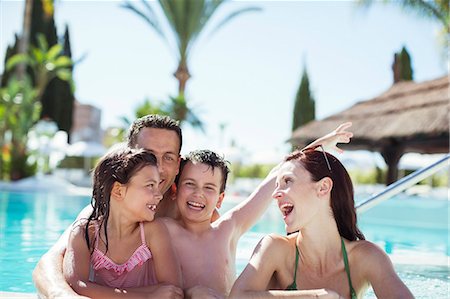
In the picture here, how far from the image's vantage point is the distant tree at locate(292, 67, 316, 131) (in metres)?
32.7

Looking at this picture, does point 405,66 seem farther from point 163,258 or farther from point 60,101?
point 163,258

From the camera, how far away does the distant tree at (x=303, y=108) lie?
32688mm

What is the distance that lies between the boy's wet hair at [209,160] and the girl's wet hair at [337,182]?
1.22 feet

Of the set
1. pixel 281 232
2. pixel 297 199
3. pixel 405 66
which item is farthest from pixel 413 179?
pixel 405 66

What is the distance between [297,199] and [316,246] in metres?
0.22

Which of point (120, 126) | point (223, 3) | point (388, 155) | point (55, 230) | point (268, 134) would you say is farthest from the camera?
point (268, 134)

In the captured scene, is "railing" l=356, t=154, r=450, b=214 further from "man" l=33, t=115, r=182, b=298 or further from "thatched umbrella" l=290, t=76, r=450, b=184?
"thatched umbrella" l=290, t=76, r=450, b=184

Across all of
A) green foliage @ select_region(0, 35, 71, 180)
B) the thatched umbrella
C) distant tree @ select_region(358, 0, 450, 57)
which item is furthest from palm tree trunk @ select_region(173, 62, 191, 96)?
distant tree @ select_region(358, 0, 450, 57)

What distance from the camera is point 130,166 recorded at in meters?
2.09

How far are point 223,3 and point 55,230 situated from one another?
14415 millimetres

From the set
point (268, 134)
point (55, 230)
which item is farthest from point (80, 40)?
point (268, 134)

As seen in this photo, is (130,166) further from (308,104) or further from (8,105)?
(308,104)

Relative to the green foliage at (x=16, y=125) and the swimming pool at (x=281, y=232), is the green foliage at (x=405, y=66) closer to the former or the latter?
the swimming pool at (x=281, y=232)

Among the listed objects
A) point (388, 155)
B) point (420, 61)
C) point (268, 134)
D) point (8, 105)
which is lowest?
point (268, 134)
